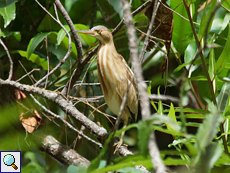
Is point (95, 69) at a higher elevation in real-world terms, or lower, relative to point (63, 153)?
higher

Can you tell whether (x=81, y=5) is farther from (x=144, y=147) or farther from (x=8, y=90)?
(x=144, y=147)

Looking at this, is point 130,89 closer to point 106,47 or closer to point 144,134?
point 106,47

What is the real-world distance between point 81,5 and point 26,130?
1117mm

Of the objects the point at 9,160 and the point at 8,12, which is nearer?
the point at 9,160

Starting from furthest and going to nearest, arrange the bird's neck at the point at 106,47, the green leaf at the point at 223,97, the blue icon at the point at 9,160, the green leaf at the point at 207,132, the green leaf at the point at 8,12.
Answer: the green leaf at the point at 8,12 → the bird's neck at the point at 106,47 → the green leaf at the point at 223,97 → the blue icon at the point at 9,160 → the green leaf at the point at 207,132

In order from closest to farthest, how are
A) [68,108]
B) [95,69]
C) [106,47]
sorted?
[68,108], [106,47], [95,69]

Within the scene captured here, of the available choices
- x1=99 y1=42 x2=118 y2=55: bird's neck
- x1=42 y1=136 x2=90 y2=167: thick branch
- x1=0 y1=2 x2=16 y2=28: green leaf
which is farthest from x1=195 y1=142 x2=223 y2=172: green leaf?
x1=0 y1=2 x2=16 y2=28: green leaf

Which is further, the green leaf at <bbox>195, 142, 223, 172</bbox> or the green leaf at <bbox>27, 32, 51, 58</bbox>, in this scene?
the green leaf at <bbox>27, 32, 51, 58</bbox>

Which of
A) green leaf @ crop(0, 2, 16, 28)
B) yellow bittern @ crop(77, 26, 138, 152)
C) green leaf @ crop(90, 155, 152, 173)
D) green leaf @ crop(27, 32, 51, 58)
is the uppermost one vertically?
green leaf @ crop(0, 2, 16, 28)

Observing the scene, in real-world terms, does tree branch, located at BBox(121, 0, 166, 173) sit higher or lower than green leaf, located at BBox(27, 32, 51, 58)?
lower

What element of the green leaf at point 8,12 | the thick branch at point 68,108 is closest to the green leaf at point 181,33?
the thick branch at point 68,108

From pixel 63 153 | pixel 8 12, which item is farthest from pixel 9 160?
pixel 8 12

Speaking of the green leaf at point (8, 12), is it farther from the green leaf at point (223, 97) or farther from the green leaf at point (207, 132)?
the green leaf at point (207, 132)

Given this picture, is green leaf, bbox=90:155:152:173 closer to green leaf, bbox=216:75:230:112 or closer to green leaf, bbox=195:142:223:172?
green leaf, bbox=195:142:223:172
